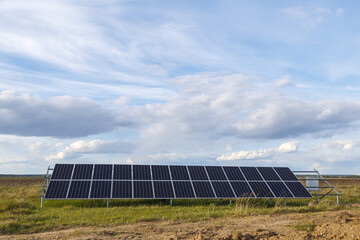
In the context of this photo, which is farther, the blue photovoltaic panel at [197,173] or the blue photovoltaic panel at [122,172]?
the blue photovoltaic panel at [197,173]

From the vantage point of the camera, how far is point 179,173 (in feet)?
71.1

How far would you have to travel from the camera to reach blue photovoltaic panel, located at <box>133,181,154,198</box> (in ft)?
61.8

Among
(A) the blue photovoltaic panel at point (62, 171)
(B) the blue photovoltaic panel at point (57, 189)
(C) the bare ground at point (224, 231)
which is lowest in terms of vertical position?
(C) the bare ground at point (224, 231)

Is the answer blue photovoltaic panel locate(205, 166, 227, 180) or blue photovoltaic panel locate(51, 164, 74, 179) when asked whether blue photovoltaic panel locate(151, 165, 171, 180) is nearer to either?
blue photovoltaic panel locate(205, 166, 227, 180)

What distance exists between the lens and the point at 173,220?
14367 mm

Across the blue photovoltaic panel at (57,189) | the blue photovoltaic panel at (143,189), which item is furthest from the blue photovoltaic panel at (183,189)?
the blue photovoltaic panel at (57,189)

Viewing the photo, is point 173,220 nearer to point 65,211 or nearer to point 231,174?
point 65,211

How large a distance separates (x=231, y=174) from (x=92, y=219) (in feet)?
34.9

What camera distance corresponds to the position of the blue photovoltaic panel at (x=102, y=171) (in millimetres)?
20375

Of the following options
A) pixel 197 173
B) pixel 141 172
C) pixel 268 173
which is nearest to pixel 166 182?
pixel 141 172

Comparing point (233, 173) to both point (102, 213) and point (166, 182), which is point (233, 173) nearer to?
point (166, 182)

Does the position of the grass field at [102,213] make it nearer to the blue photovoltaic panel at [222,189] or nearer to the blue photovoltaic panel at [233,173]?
the blue photovoltaic panel at [222,189]

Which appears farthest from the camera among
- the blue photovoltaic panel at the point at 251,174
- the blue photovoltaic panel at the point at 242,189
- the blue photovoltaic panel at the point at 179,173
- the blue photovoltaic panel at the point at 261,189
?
the blue photovoltaic panel at the point at 251,174

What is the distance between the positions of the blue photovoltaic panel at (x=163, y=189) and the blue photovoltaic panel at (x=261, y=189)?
522 cm
